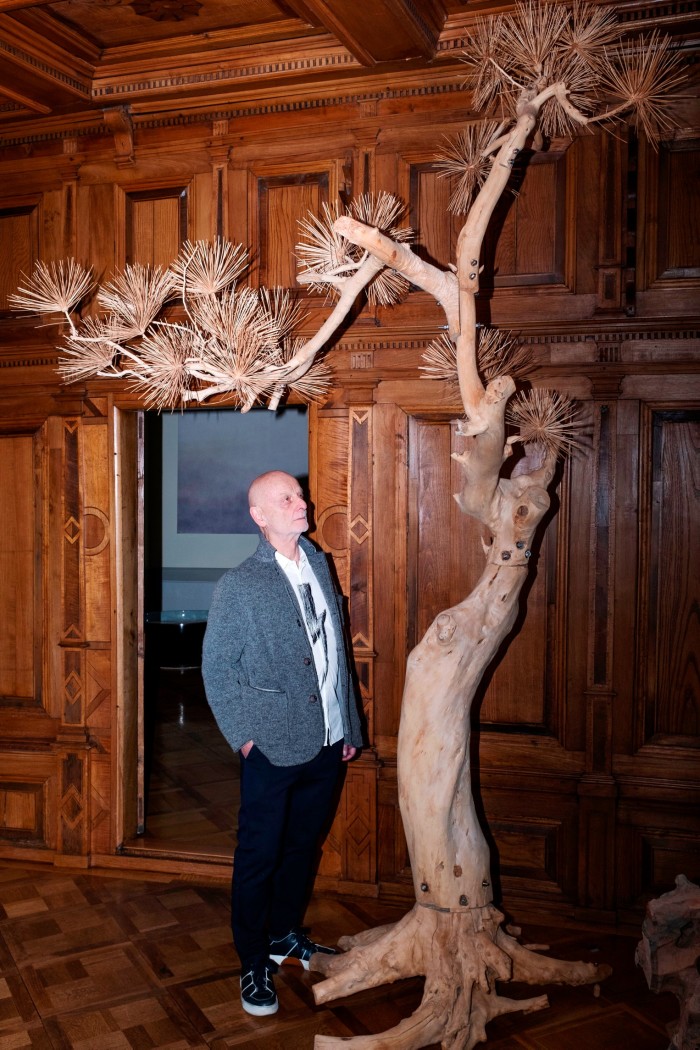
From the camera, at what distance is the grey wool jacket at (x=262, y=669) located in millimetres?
2553

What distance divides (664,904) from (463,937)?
1.78 ft

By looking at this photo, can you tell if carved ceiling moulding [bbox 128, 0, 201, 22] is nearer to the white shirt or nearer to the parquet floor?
the white shirt

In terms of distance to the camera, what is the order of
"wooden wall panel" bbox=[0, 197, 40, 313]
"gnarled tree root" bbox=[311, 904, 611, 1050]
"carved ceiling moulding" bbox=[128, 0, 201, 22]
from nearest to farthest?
1. "gnarled tree root" bbox=[311, 904, 611, 1050]
2. "carved ceiling moulding" bbox=[128, 0, 201, 22]
3. "wooden wall panel" bbox=[0, 197, 40, 313]

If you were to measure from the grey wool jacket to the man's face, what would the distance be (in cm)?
14

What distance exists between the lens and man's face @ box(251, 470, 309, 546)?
105 inches

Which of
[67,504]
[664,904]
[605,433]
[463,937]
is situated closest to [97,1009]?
[463,937]

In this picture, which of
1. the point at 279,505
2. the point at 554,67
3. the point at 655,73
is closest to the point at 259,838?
the point at 279,505

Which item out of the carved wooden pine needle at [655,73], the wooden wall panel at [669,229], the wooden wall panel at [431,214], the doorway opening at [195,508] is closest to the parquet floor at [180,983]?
the wooden wall panel at [669,229]

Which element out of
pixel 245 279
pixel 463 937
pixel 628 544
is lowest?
pixel 463 937

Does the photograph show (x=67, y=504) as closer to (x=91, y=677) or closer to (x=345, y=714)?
(x=91, y=677)

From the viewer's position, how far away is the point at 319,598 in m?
2.77

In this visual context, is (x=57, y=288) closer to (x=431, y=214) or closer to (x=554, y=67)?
(x=431, y=214)

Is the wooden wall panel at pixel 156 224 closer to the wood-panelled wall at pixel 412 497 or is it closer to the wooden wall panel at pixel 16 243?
the wood-panelled wall at pixel 412 497

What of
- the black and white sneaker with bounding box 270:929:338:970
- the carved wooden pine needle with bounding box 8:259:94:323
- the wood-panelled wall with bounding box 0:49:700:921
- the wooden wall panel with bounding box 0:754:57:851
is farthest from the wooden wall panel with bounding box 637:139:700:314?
the wooden wall panel with bounding box 0:754:57:851
